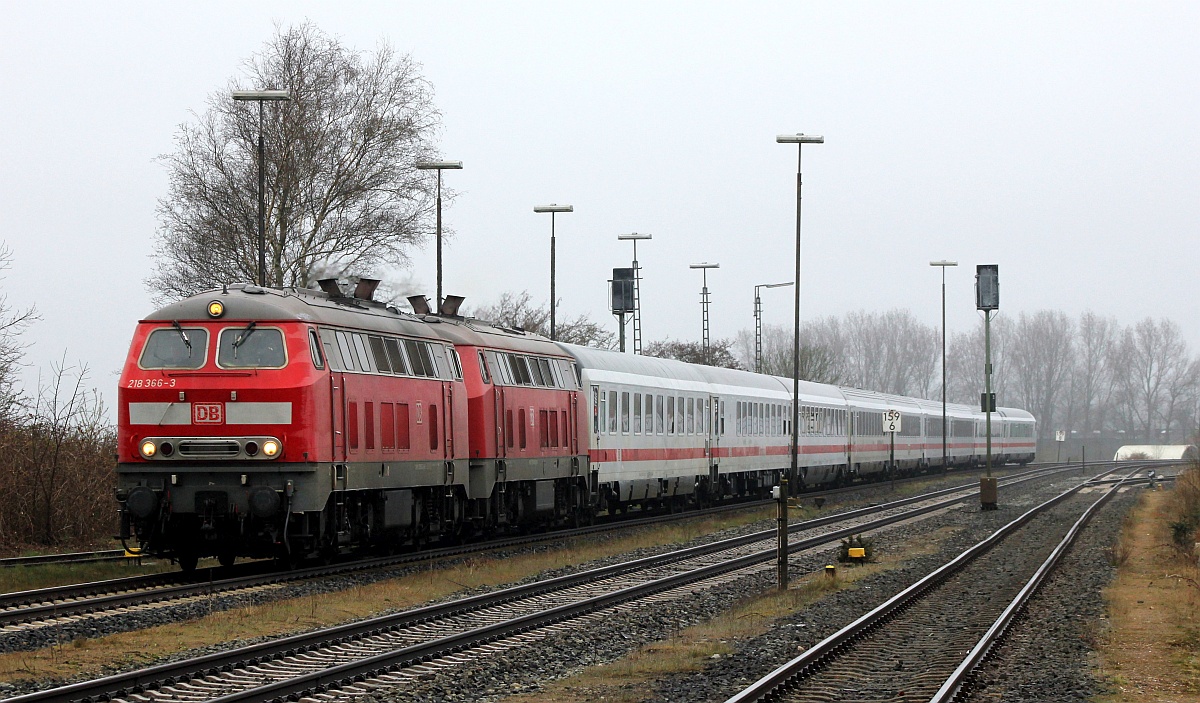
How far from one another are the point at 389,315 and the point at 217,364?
169 inches

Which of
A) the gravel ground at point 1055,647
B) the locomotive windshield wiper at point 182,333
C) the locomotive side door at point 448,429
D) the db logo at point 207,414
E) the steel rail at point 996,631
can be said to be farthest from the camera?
the locomotive side door at point 448,429

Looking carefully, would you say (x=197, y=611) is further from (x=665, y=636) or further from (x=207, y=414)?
(x=665, y=636)

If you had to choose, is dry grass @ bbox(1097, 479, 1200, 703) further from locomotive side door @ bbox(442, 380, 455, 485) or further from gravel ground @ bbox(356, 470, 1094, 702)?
locomotive side door @ bbox(442, 380, 455, 485)

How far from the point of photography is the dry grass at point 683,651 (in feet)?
37.5

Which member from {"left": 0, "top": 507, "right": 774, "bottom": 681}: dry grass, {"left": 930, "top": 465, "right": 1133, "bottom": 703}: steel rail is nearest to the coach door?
{"left": 930, "top": 465, "right": 1133, "bottom": 703}: steel rail

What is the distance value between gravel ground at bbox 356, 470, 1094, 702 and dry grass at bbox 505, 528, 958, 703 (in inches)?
6.2

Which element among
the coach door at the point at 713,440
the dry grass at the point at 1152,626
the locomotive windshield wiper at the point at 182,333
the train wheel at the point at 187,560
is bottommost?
the dry grass at the point at 1152,626

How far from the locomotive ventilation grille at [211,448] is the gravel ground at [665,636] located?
17.5 ft

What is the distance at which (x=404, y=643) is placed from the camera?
13711mm

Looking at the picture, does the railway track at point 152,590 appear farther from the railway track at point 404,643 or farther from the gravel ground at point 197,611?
the railway track at point 404,643

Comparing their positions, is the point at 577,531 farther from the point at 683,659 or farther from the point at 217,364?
the point at 683,659

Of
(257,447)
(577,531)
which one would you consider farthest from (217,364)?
(577,531)

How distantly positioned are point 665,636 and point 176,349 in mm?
7609

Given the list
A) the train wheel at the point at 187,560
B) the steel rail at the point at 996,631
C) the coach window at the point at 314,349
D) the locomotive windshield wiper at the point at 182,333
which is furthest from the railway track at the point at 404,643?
the locomotive windshield wiper at the point at 182,333
